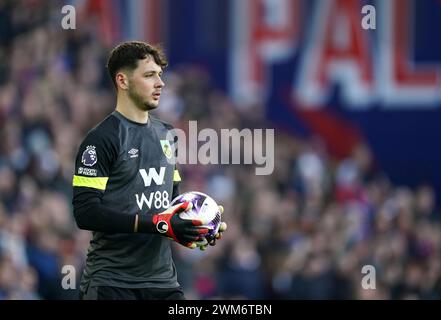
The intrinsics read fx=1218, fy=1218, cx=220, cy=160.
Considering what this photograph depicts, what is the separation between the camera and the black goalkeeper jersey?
764 centimetres

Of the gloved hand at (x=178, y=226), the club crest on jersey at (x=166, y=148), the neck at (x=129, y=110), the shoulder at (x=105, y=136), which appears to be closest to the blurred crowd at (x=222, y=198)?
the club crest on jersey at (x=166, y=148)

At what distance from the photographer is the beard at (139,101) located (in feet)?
26.0

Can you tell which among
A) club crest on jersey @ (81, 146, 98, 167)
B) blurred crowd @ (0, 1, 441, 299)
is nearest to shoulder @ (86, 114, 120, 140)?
club crest on jersey @ (81, 146, 98, 167)

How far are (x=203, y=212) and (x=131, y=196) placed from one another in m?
0.48

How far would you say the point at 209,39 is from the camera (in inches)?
715

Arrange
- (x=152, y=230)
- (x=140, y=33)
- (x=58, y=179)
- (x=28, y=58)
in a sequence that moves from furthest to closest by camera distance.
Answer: (x=140, y=33) < (x=28, y=58) < (x=58, y=179) < (x=152, y=230)

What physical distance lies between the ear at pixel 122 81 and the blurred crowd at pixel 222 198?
6.66 metres

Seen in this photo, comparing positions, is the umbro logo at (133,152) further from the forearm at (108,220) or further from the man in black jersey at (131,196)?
the forearm at (108,220)

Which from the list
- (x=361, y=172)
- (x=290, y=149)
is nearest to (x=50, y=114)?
(x=290, y=149)

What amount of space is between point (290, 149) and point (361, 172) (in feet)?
3.75

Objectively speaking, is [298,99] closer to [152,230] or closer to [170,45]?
[170,45]

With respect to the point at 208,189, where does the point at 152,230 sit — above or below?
above

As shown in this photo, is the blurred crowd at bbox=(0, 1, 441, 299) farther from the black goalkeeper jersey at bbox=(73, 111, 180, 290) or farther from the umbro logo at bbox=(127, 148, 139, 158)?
the umbro logo at bbox=(127, 148, 139, 158)

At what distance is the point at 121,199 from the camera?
307 inches
